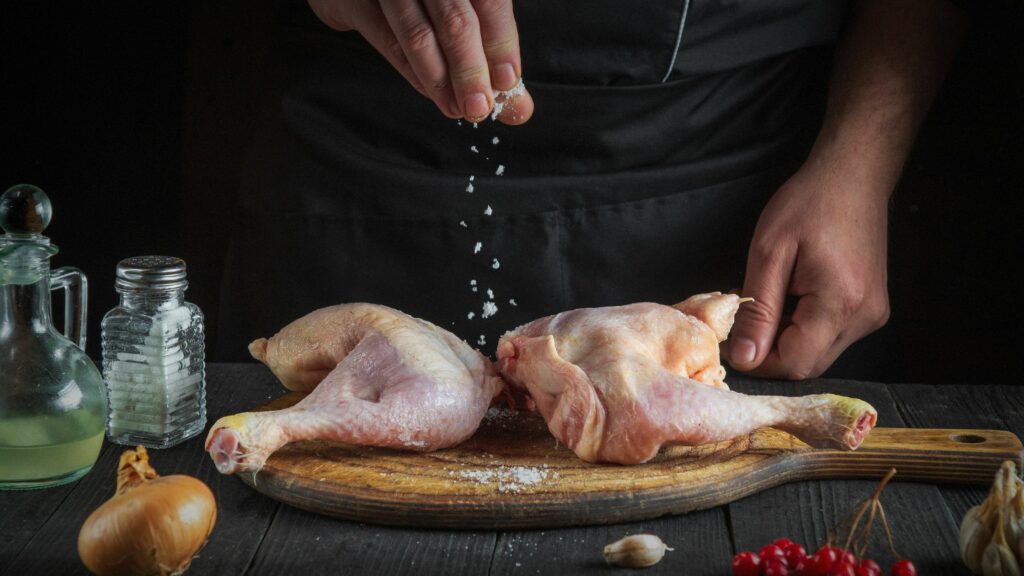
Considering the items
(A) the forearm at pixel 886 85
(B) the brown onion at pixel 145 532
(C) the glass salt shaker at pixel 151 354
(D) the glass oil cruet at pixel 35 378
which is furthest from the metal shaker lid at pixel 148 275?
(A) the forearm at pixel 886 85

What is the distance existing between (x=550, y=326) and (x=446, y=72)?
0.41 meters

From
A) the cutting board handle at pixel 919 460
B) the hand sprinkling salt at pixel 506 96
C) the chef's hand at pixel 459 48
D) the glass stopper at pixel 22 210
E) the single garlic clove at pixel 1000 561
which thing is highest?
the chef's hand at pixel 459 48

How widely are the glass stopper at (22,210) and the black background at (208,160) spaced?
3.45 ft

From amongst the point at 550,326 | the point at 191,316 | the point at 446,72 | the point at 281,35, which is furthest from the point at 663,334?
the point at 281,35

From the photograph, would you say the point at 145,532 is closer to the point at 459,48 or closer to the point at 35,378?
the point at 35,378

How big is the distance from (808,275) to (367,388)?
3.05 ft

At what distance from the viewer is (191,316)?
159 centimetres

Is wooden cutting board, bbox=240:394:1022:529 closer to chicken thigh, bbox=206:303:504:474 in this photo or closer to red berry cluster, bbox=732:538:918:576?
chicken thigh, bbox=206:303:504:474

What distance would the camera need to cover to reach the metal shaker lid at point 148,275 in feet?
4.98

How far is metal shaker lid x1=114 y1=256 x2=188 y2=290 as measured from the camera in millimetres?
1518

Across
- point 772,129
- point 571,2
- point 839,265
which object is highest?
point 571,2

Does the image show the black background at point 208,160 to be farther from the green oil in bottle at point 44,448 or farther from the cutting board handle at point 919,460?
the green oil in bottle at point 44,448

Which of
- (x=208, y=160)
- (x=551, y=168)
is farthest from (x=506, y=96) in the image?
(x=208, y=160)

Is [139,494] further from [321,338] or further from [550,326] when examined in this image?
[550,326]
